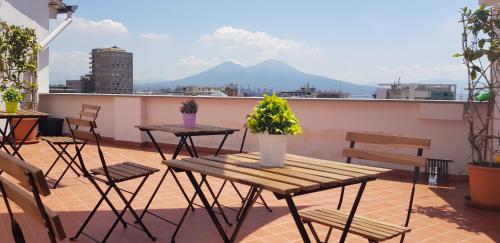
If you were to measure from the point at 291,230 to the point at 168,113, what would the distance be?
18.1ft

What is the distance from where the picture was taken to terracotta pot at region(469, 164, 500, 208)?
14.3 ft

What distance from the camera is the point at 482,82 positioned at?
16.0ft

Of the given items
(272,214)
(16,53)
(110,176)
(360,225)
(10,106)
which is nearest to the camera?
(360,225)

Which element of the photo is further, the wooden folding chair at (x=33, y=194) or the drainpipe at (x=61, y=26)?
the drainpipe at (x=61, y=26)

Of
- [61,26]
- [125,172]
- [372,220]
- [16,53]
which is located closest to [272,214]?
[125,172]

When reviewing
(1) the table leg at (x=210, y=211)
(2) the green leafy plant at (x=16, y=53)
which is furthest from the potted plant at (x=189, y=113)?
(2) the green leafy plant at (x=16, y=53)

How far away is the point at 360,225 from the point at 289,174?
556mm

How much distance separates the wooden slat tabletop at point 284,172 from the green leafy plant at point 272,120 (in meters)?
0.19

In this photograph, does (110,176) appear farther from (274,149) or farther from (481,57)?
(481,57)

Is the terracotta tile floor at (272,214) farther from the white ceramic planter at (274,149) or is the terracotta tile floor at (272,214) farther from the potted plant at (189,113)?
the white ceramic planter at (274,149)

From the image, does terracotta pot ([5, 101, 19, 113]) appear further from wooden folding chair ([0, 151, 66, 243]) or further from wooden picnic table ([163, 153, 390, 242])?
wooden folding chair ([0, 151, 66, 243])

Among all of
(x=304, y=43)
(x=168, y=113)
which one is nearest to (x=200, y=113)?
(x=168, y=113)

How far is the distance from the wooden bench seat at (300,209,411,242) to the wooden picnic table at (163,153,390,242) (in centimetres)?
13

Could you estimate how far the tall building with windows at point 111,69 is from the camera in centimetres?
1880
